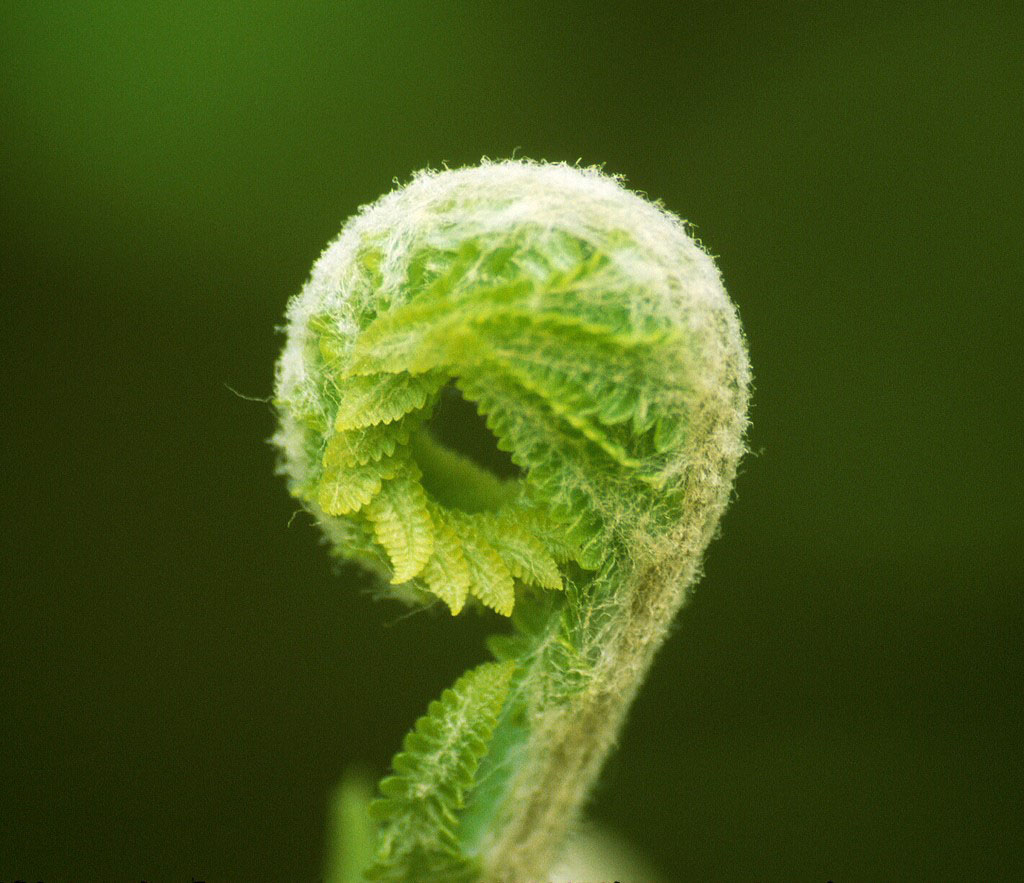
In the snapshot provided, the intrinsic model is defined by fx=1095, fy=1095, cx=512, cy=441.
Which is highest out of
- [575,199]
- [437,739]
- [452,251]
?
[575,199]

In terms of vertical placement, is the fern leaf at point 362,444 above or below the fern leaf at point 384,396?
below

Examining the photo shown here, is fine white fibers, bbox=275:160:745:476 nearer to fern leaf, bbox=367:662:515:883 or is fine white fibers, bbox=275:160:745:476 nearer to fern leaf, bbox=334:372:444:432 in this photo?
fern leaf, bbox=334:372:444:432

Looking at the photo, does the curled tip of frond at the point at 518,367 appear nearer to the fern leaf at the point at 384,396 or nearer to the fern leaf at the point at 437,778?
the fern leaf at the point at 384,396

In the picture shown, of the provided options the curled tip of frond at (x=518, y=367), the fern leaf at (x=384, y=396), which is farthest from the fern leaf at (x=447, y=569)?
the fern leaf at (x=384, y=396)

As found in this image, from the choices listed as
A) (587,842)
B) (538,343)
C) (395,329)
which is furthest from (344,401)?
(587,842)

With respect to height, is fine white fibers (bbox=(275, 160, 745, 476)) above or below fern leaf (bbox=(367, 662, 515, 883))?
above

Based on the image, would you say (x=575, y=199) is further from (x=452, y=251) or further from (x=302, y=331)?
(x=302, y=331)

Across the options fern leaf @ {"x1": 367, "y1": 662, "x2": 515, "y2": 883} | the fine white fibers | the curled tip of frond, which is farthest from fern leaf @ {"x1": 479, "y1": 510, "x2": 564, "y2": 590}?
the fine white fibers
